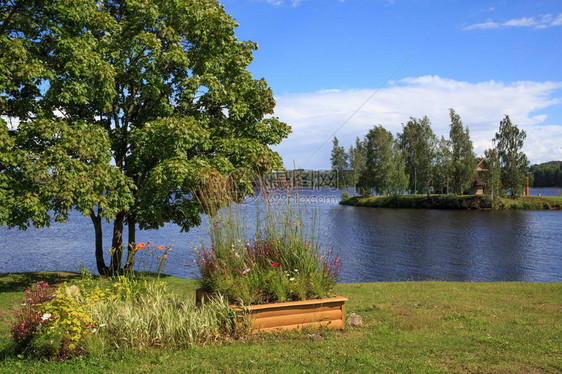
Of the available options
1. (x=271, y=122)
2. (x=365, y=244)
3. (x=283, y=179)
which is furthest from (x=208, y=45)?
(x=365, y=244)

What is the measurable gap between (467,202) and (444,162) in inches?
256

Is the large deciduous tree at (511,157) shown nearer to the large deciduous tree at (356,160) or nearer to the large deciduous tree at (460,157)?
the large deciduous tree at (460,157)

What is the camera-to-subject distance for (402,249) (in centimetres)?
2658

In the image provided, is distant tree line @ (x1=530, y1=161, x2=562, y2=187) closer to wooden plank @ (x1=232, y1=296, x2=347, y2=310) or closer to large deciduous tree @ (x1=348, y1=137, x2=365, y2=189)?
large deciduous tree @ (x1=348, y1=137, x2=365, y2=189)

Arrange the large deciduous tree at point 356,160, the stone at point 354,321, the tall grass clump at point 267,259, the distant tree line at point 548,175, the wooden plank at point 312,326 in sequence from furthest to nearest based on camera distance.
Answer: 1. the distant tree line at point 548,175
2. the large deciduous tree at point 356,160
3. the stone at point 354,321
4. the tall grass clump at point 267,259
5. the wooden plank at point 312,326

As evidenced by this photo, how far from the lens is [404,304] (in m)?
9.30

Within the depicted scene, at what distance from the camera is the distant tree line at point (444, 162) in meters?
58.8

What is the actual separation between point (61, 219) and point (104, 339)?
6.26 meters

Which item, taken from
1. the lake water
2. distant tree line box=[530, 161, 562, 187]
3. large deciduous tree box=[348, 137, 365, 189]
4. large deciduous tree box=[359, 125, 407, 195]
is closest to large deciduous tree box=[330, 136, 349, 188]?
large deciduous tree box=[348, 137, 365, 189]

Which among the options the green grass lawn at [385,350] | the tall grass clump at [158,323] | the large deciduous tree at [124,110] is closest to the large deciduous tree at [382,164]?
the large deciduous tree at [124,110]

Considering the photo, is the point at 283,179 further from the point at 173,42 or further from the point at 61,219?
the point at 173,42

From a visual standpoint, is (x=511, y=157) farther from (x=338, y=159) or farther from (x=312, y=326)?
(x=312, y=326)

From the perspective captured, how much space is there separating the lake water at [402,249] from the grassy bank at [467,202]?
17.5 m

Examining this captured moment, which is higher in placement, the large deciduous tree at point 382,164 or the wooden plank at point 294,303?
the large deciduous tree at point 382,164
